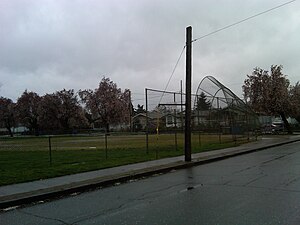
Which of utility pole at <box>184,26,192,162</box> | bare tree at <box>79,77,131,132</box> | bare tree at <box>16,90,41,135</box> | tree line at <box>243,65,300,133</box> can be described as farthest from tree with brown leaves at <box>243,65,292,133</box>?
bare tree at <box>16,90,41,135</box>

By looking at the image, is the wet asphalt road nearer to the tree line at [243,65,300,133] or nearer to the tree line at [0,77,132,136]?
the tree line at [243,65,300,133]

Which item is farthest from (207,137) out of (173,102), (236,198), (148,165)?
(236,198)

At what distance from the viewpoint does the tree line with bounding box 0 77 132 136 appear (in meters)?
83.9

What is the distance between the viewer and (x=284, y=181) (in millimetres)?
10641

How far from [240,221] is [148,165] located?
8.76m

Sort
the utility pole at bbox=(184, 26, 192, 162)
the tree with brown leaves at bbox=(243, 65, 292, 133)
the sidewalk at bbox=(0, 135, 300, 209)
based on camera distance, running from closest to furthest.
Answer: the sidewalk at bbox=(0, 135, 300, 209), the utility pole at bbox=(184, 26, 192, 162), the tree with brown leaves at bbox=(243, 65, 292, 133)

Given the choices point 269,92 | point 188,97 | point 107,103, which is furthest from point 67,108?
point 188,97

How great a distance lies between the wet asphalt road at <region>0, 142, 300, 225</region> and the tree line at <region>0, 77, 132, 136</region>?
238ft

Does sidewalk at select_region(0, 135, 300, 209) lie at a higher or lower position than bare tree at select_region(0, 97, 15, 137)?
lower

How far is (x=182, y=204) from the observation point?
8.07m

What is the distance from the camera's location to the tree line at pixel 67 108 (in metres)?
83.9

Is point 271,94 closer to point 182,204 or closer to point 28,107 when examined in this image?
point 182,204

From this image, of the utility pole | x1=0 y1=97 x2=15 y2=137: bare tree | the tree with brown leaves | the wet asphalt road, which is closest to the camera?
the wet asphalt road

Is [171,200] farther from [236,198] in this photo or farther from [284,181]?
[284,181]
